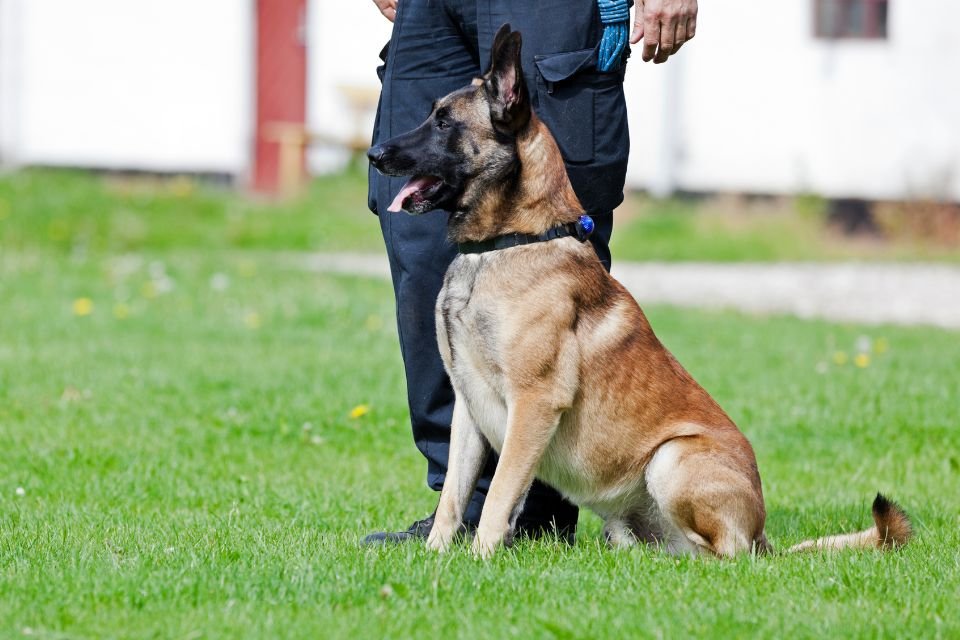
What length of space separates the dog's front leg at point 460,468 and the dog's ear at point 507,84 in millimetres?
866

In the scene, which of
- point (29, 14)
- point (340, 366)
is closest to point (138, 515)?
point (340, 366)

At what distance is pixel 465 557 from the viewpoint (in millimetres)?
3674

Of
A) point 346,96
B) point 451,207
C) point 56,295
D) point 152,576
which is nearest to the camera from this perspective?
point 152,576

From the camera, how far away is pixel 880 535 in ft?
12.9

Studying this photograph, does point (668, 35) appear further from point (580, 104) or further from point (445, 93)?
point (445, 93)

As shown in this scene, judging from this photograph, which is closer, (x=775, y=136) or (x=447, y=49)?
(x=447, y=49)

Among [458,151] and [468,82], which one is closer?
[458,151]

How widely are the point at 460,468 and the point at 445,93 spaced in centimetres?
117

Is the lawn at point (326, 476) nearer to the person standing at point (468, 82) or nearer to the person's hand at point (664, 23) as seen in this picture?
the person standing at point (468, 82)

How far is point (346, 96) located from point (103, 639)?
1365cm

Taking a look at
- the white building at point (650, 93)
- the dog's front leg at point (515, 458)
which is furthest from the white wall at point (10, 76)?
the dog's front leg at point (515, 458)

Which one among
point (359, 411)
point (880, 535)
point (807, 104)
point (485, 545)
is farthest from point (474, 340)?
point (807, 104)

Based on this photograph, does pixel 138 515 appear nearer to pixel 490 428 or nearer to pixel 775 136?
pixel 490 428

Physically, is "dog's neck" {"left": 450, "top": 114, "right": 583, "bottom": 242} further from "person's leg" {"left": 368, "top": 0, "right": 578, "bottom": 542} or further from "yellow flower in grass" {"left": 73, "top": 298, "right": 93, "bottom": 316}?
"yellow flower in grass" {"left": 73, "top": 298, "right": 93, "bottom": 316}
